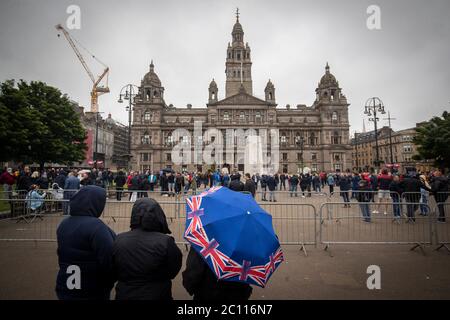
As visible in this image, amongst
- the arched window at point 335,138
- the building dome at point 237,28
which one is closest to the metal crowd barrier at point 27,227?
the arched window at point 335,138

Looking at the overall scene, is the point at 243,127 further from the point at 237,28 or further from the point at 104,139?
the point at 104,139

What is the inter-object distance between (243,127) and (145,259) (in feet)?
190

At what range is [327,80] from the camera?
196 ft

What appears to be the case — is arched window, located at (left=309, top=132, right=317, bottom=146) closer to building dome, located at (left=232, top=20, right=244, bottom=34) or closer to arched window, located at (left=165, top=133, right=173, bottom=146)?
arched window, located at (left=165, top=133, right=173, bottom=146)

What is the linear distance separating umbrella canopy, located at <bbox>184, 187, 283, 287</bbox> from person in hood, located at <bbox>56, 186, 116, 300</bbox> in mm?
909

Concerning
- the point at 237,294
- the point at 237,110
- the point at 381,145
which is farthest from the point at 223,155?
the point at 237,294

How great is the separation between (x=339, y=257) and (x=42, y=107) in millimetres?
30485

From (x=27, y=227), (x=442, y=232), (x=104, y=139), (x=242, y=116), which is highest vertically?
(x=242, y=116)

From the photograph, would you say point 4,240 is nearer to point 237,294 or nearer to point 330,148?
point 237,294

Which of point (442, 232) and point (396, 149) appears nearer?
point (442, 232)

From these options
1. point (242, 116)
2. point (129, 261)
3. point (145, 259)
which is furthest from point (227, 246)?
point (242, 116)

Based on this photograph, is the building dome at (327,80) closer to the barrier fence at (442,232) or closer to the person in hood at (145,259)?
the barrier fence at (442,232)

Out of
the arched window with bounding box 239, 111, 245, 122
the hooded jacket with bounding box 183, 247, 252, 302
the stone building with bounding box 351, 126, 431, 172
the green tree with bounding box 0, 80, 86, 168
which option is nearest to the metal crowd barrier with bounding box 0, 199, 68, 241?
the hooded jacket with bounding box 183, 247, 252, 302

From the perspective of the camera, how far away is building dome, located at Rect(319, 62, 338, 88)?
59625 millimetres
